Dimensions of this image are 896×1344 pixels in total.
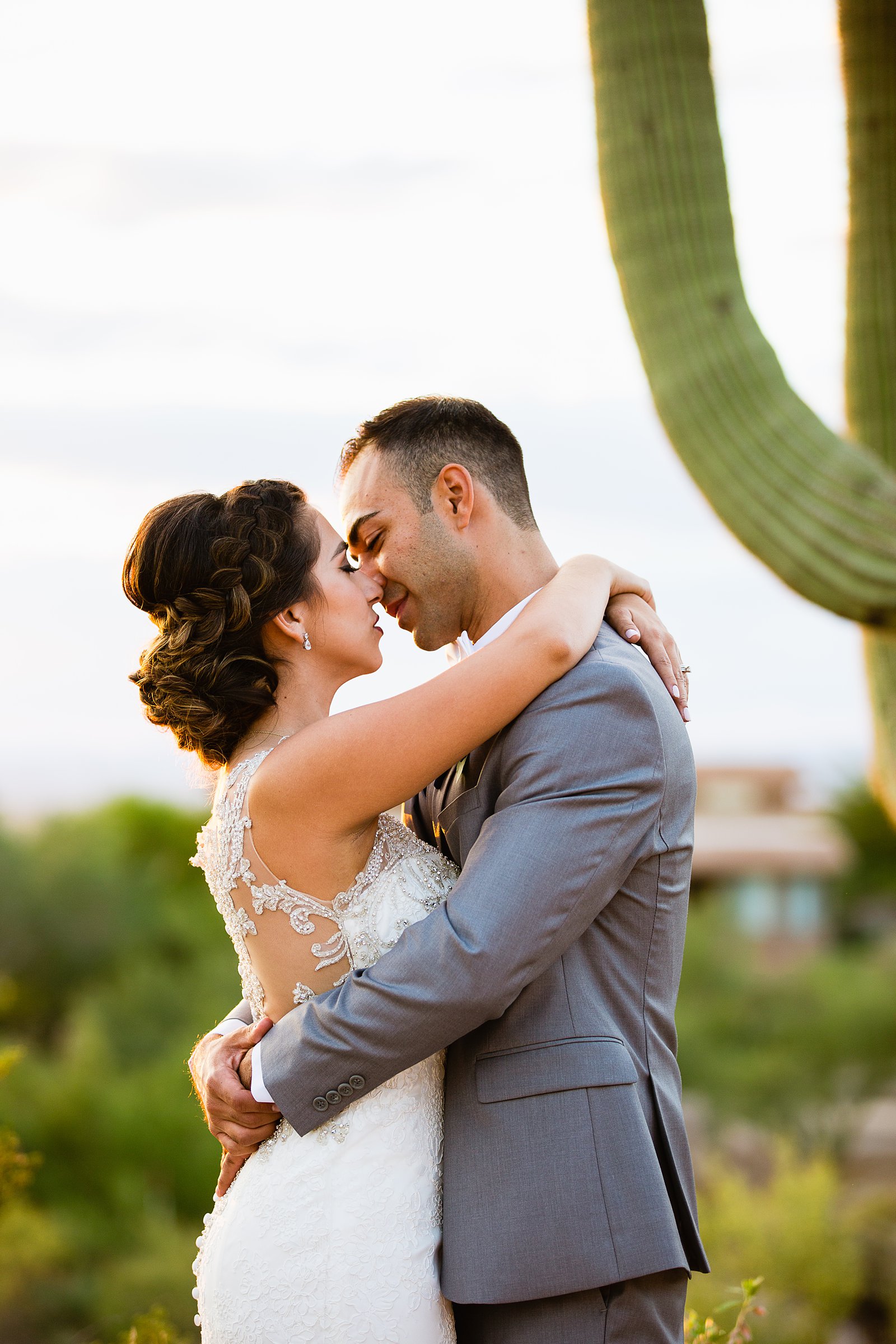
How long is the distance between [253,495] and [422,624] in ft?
1.88

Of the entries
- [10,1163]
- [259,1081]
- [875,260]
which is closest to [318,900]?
[259,1081]

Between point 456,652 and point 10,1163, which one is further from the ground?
point 456,652

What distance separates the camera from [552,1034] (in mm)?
2250

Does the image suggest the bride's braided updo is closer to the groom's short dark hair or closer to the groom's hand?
the groom's short dark hair

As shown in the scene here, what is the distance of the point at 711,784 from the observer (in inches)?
2051

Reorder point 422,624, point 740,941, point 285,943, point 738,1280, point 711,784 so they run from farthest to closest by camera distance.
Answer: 1. point 711,784
2. point 740,941
3. point 738,1280
4. point 422,624
5. point 285,943

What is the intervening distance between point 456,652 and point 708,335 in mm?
1902

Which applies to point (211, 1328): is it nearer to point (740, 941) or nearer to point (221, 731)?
point (221, 731)

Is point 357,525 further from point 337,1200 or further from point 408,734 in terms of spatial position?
point 337,1200

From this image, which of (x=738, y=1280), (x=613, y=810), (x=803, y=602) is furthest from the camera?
(x=738, y=1280)

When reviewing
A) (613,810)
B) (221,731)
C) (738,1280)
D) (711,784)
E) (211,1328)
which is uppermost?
(221,731)

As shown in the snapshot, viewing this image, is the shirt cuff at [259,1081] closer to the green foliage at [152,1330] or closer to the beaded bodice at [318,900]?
the beaded bodice at [318,900]

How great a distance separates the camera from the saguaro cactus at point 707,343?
168 inches

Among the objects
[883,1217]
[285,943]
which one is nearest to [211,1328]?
[285,943]
